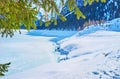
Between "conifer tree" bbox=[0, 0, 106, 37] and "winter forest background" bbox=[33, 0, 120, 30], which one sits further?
"winter forest background" bbox=[33, 0, 120, 30]

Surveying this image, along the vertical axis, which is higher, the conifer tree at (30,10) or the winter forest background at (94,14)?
the conifer tree at (30,10)

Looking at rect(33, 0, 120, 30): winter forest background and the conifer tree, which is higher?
the conifer tree

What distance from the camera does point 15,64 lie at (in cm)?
2134

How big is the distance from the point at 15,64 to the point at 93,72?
34.8 feet

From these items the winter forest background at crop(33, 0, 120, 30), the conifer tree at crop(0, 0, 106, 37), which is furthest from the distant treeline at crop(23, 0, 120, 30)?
the conifer tree at crop(0, 0, 106, 37)

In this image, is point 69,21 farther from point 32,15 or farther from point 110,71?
point 32,15

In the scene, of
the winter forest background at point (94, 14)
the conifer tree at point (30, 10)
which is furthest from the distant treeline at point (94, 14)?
the conifer tree at point (30, 10)

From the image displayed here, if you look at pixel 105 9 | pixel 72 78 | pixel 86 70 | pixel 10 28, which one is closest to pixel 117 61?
pixel 86 70

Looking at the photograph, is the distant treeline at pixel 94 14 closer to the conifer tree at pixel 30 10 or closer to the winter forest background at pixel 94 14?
the winter forest background at pixel 94 14

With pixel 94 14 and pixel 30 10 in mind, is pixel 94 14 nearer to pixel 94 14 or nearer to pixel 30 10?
pixel 94 14

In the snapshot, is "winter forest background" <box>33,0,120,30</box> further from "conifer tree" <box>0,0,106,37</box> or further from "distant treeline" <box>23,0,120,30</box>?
"conifer tree" <box>0,0,106,37</box>

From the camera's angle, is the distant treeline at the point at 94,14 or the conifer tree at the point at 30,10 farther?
the distant treeline at the point at 94,14

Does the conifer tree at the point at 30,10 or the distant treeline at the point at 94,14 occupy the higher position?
the conifer tree at the point at 30,10

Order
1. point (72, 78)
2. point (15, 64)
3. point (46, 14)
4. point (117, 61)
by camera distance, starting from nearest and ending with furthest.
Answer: point (46, 14), point (72, 78), point (117, 61), point (15, 64)
